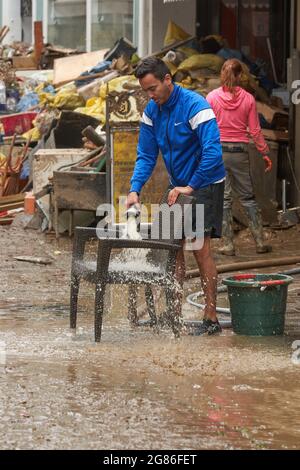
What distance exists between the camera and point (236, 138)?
1327cm

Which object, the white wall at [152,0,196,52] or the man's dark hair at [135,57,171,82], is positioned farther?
the white wall at [152,0,196,52]

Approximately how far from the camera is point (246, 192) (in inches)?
531

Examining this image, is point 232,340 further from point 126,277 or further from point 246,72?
point 246,72

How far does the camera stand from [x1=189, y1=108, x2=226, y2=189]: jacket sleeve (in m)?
8.73

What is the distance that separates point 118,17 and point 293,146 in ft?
43.2

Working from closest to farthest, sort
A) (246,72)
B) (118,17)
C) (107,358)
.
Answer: (107,358), (246,72), (118,17)

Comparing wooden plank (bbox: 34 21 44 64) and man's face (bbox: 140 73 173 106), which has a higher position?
man's face (bbox: 140 73 173 106)

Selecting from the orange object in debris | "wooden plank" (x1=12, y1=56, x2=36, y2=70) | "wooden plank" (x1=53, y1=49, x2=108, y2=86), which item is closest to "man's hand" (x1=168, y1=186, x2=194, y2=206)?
the orange object in debris

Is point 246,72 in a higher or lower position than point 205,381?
higher

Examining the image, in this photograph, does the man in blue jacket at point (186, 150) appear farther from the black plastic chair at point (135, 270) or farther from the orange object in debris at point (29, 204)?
the orange object in debris at point (29, 204)

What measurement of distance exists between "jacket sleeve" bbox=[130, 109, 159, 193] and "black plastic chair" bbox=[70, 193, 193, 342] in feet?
0.95

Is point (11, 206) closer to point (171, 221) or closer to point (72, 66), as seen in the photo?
point (72, 66)

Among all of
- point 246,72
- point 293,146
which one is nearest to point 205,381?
point 293,146

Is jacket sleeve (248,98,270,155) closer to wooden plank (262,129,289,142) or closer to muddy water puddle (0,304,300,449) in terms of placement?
wooden plank (262,129,289,142)
